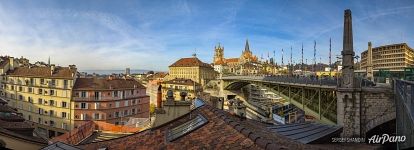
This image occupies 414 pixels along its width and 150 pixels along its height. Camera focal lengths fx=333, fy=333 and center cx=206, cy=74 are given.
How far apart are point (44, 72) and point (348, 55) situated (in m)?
52.6

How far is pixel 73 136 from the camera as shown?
2516 centimetres

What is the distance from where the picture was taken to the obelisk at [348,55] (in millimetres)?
24297

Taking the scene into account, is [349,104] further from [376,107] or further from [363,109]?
[376,107]

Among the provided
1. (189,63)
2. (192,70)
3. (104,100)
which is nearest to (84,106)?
A: (104,100)

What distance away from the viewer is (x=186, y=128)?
11836 mm

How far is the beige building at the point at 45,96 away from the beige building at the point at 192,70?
84.9 meters

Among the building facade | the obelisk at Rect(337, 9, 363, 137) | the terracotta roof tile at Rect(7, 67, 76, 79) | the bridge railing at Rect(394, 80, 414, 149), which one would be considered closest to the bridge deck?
the bridge railing at Rect(394, 80, 414, 149)

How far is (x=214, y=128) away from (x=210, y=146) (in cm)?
149

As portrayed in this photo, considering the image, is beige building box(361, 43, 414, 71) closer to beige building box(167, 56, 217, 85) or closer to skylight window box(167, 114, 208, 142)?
beige building box(167, 56, 217, 85)

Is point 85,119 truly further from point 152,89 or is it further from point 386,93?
point 152,89

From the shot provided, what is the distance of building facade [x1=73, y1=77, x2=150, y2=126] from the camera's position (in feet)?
176

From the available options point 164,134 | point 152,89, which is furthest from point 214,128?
point 152,89

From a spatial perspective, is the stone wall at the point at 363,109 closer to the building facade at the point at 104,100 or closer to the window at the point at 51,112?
the building facade at the point at 104,100

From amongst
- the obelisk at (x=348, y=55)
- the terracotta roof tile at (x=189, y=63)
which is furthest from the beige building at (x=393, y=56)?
the obelisk at (x=348, y=55)
